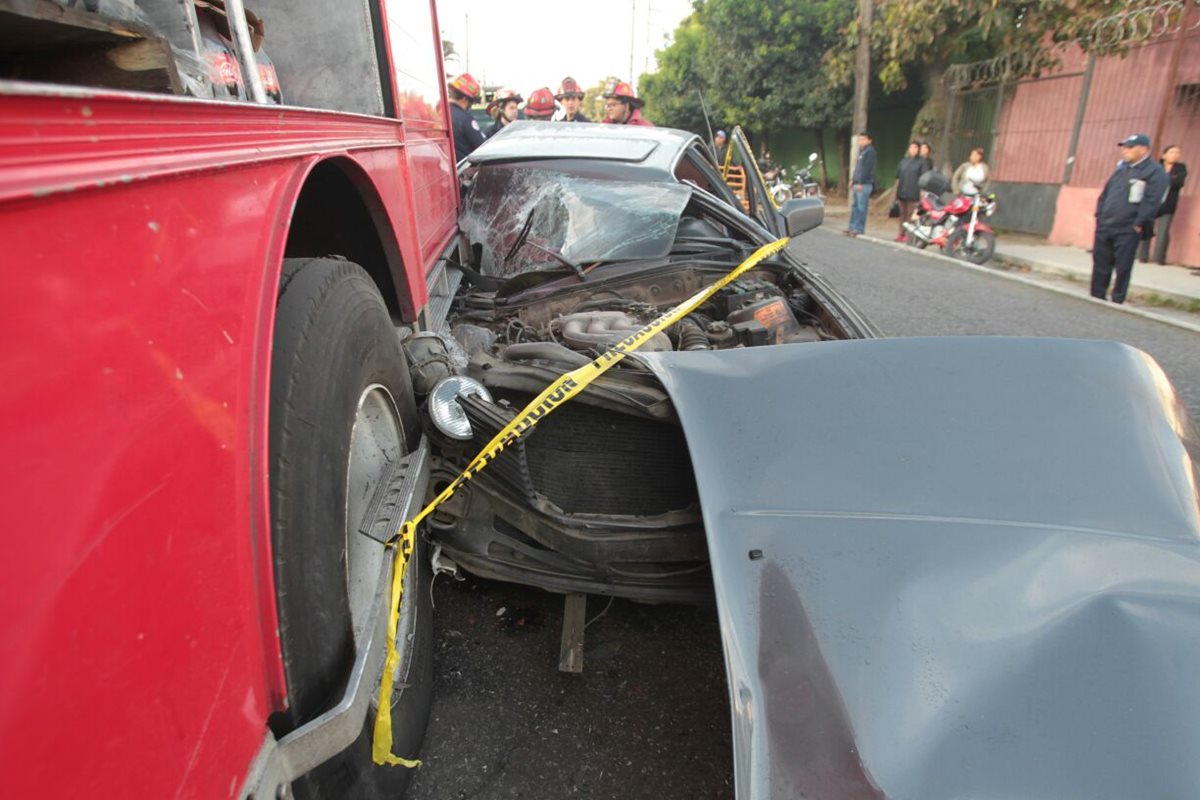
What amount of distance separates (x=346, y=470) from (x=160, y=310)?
621mm

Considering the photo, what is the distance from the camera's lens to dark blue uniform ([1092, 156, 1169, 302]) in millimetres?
7723

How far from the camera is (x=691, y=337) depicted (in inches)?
108

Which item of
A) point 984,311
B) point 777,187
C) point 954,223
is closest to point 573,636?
point 984,311

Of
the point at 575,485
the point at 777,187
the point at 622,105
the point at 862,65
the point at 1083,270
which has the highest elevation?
the point at 862,65

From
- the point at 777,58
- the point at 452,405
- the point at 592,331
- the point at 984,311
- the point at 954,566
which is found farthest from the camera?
the point at 777,58

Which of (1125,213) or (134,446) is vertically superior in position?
(134,446)

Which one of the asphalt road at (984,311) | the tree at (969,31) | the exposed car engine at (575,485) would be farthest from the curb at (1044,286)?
the exposed car engine at (575,485)

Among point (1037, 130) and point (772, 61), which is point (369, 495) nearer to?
point (1037, 130)

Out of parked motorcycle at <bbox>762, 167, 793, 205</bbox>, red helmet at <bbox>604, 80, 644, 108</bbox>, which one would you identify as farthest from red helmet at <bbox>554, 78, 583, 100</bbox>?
parked motorcycle at <bbox>762, 167, 793, 205</bbox>

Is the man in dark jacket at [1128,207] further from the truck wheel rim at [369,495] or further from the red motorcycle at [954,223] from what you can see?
the truck wheel rim at [369,495]

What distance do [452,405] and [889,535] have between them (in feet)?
3.80

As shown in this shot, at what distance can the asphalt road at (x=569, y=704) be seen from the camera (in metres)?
1.83

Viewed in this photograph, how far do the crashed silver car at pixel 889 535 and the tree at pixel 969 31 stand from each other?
1146 centimetres

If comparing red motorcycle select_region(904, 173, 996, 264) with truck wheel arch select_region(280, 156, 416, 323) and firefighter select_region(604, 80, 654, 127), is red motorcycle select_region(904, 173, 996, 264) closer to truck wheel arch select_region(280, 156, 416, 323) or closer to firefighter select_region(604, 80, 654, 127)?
firefighter select_region(604, 80, 654, 127)
